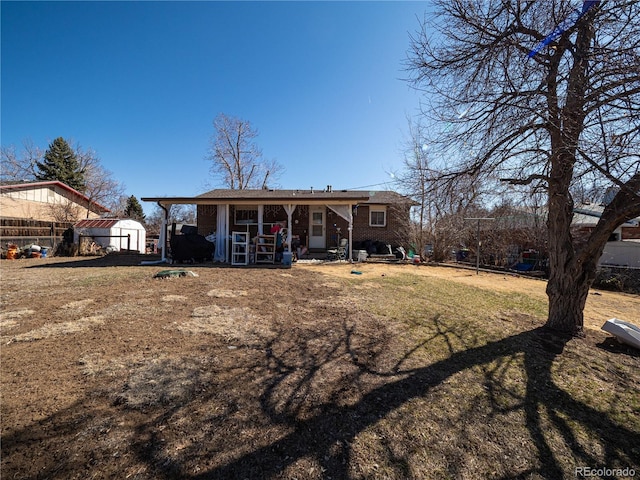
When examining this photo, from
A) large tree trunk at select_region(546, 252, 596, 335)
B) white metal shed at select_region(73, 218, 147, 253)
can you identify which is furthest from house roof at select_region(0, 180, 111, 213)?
large tree trunk at select_region(546, 252, 596, 335)

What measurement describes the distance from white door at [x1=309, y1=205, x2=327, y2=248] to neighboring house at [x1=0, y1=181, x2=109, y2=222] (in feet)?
53.0

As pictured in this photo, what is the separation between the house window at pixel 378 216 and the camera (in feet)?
51.6

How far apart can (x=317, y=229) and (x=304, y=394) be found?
13.1m

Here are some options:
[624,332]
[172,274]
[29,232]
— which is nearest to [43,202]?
[29,232]

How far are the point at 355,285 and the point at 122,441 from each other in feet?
19.9

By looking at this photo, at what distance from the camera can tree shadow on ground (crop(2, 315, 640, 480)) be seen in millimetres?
1756

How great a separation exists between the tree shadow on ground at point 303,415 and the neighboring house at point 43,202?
20.4 meters

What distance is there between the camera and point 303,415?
221 cm

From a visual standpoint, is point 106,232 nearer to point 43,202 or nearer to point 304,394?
point 43,202

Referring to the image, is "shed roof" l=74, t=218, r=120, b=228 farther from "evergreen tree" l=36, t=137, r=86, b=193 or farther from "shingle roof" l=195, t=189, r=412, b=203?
"evergreen tree" l=36, t=137, r=86, b=193

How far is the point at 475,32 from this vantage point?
13.6 feet

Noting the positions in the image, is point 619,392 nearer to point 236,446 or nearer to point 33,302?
point 236,446

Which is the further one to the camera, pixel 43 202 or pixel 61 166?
pixel 61 166

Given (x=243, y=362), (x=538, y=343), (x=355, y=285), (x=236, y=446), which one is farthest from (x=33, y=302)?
(x=538, y=343)
